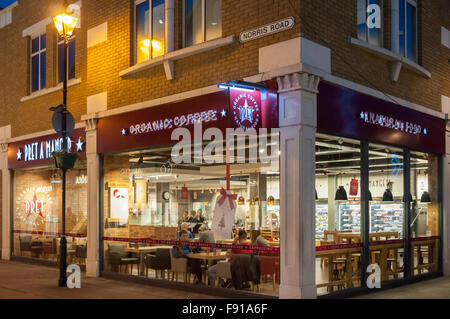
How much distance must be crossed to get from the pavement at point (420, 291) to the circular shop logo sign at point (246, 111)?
4.48 meters

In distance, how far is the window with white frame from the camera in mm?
14539

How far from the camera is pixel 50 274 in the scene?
16000 millimetres

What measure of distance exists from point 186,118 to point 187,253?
3184 millimetres

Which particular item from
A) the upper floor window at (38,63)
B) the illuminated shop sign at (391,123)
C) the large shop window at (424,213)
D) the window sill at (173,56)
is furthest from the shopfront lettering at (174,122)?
the upper floor window at (38,63)

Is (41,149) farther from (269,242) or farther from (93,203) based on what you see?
(269,242)

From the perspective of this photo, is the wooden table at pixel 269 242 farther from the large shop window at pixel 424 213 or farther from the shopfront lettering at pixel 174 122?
the large shop window at pixel 424 213

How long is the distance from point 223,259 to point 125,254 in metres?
3.50

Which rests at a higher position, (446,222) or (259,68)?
(259,68)

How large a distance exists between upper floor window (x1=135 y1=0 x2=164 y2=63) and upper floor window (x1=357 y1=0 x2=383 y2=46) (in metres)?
4.88

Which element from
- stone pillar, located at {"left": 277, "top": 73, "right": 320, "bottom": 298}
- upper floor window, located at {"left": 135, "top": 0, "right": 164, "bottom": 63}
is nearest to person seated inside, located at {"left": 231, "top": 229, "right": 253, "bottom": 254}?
stone pillar, located at {"left": 277, "top": 73, "right": 320, "bottom": 298}

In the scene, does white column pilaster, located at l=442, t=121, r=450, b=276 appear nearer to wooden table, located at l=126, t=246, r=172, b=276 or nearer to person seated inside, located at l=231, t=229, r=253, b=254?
person seated inside, located at l=231, t=229, r=253, b=254

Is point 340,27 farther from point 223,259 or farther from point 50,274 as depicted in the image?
point 50,274

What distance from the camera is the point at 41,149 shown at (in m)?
18.4

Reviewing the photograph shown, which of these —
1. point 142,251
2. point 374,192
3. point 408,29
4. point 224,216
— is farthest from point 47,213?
point 408,29
